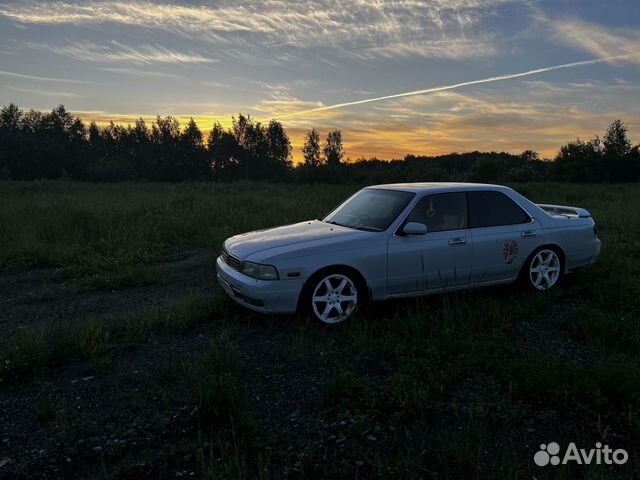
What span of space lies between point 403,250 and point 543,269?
7.25 ft

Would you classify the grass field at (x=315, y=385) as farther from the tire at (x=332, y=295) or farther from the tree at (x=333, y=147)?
the tree at (x=333, y=147)

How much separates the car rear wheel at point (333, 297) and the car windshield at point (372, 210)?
2.48 ft

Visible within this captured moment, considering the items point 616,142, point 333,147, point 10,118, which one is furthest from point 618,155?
point 10,118

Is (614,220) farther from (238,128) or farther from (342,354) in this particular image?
(238,128)

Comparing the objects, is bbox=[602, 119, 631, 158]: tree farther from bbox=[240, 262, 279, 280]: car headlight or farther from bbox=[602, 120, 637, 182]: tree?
bbox=[240, 262, 279, 280]: car headlight

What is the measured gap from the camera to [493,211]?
595cm

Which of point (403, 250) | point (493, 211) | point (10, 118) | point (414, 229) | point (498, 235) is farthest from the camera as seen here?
point (10, 118)

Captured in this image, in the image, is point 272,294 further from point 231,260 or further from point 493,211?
point 493,211

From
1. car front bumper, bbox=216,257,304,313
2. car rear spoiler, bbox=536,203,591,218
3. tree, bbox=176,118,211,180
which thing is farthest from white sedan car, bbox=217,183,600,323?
tree, bbox=176,118,211,180

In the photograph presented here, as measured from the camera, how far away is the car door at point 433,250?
5301 mm

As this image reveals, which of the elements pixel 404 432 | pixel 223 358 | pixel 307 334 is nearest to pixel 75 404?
pixel 223 358

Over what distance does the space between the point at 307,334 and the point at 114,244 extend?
5.97m

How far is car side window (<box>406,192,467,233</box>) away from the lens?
18.3 feet

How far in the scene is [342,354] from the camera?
4.29 m
